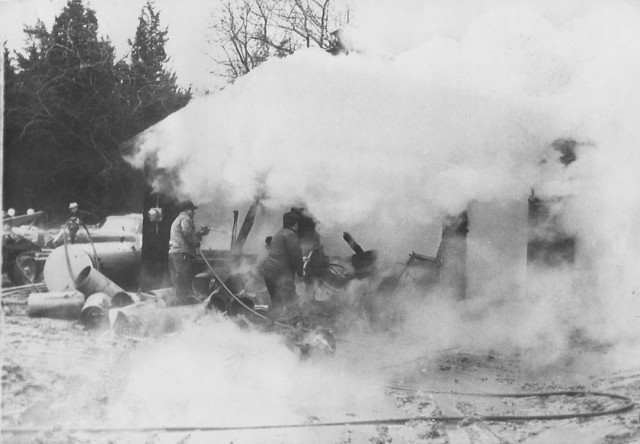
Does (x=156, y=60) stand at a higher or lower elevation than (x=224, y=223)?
higher

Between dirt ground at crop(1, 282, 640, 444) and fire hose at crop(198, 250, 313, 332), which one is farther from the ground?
fire hose at crop(198, 250, 313, 332)

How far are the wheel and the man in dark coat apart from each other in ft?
6.19

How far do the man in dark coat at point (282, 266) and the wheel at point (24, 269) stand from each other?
6.19ft

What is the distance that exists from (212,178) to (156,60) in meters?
1.11

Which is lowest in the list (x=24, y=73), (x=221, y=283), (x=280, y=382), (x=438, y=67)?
(x=280, y=382)

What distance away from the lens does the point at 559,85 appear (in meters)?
5.34

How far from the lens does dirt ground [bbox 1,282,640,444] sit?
14.5 ft

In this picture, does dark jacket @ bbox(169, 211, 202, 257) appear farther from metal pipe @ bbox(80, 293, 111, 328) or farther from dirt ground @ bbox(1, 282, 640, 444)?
dirt ground @ bbox(1, 282, 640, 444)

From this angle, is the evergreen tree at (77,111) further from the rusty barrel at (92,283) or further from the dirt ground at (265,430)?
the dirt ground at (265,430)

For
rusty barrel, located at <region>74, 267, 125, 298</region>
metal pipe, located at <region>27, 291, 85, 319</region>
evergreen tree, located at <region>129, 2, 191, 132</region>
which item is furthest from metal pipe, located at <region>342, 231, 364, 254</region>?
metal pipe, located at <region>27, 291, 85, 319</region>

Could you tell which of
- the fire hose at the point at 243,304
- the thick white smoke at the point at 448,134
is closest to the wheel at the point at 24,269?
the thick white smoke at the point at 448,134

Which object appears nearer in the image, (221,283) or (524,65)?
(221,283)

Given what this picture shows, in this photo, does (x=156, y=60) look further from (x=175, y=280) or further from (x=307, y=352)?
(x=307, y=352)

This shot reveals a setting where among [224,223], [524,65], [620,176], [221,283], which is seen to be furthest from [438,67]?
[221,283]
